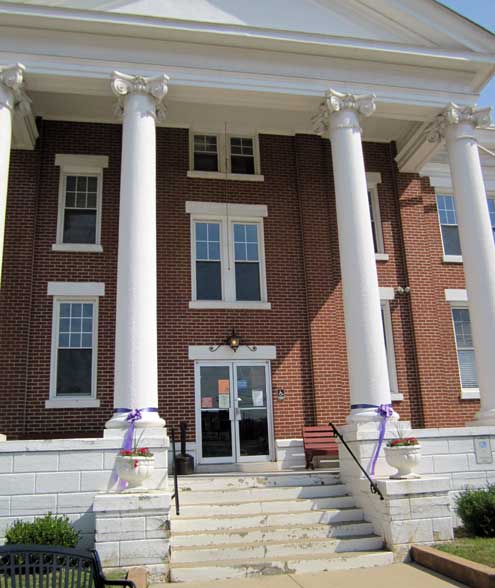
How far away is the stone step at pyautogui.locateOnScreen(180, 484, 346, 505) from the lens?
9.38 m

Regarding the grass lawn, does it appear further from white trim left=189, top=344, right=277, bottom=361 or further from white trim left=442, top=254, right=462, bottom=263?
white trim left=442, top=254, right=462, bottom=263

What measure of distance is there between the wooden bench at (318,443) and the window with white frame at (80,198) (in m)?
6.39

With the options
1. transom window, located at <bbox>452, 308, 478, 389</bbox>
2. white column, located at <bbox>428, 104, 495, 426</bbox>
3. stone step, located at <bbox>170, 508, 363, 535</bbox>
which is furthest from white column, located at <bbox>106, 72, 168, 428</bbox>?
transom window, located at <bbox>452, 308, 478, 389</bbox>

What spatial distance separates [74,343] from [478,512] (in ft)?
28.2

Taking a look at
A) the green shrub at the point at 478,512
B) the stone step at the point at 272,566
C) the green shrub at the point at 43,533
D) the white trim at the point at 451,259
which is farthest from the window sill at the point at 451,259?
the green shrub at the point at 43,533

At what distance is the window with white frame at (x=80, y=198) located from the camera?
1354cm

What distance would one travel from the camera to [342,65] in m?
11.8

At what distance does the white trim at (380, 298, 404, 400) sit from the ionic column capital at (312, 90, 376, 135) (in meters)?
4.71

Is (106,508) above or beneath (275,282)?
beneath

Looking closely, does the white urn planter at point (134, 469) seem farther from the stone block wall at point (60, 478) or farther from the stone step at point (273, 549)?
the stone step at point (273, 549)

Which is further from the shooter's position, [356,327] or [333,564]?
[356,327]

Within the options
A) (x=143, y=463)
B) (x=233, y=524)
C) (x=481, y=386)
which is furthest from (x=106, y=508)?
(x=481, y=386)

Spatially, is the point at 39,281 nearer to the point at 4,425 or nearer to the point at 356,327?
the point at 4,425

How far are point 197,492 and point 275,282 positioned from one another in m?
5.80
